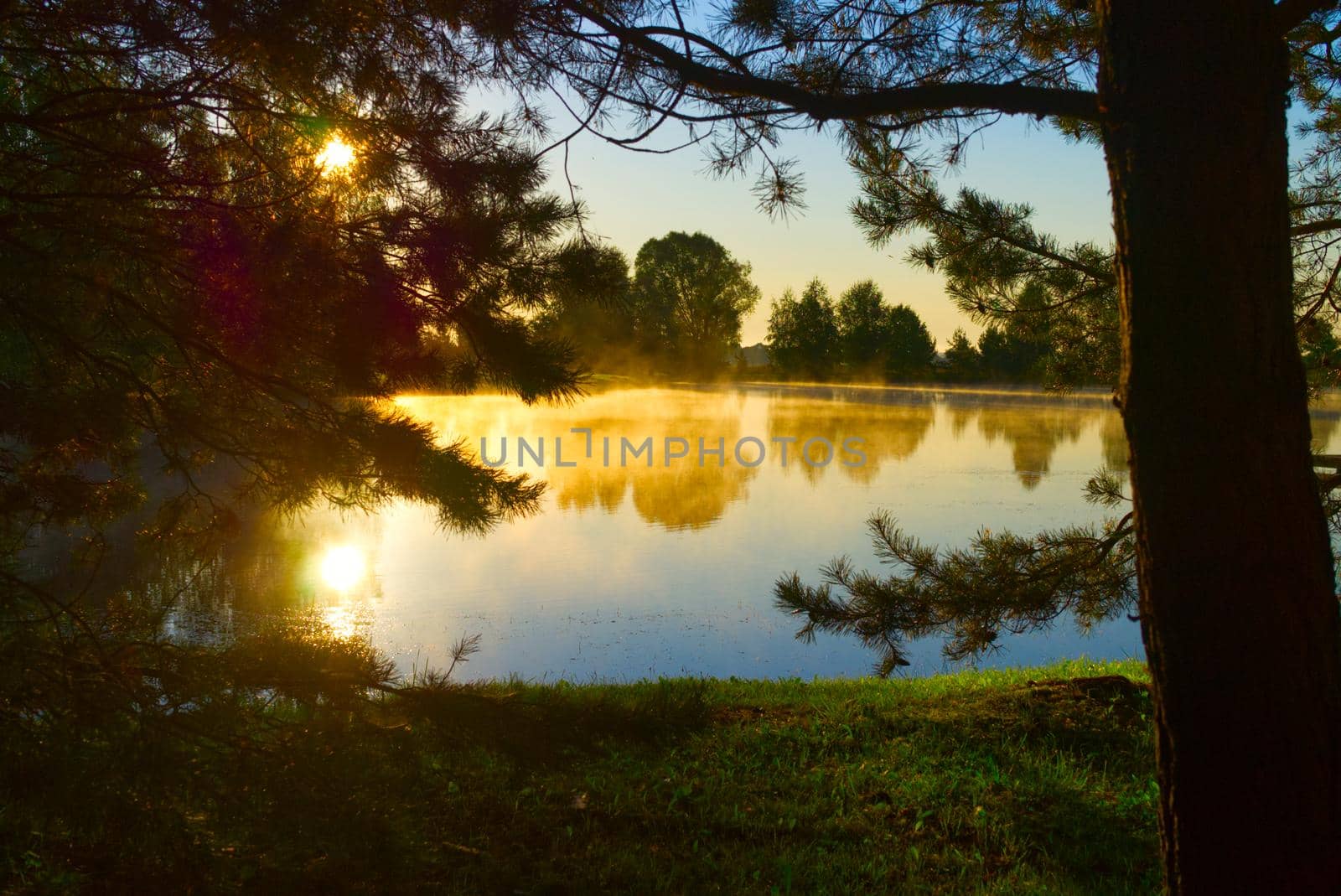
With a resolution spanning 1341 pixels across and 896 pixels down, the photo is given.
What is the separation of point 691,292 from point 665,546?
44.7 ft

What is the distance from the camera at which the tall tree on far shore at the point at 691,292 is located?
22.7 m

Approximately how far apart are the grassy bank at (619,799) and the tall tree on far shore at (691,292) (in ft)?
59.3

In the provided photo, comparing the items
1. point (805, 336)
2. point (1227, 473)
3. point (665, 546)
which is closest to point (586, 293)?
point (1227, 473)

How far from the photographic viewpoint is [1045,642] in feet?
23.6

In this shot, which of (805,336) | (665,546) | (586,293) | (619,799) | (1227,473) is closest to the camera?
(1227,473)

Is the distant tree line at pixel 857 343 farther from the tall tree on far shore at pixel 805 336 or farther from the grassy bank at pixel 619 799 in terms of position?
the grassy bank at pixel 619 799

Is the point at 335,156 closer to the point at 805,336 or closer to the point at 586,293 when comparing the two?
the point at 586,293

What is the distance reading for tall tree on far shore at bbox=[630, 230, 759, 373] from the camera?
22656 mm

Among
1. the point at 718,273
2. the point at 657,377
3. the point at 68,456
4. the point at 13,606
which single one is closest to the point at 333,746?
the point at 13,606

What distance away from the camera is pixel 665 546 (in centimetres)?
1020

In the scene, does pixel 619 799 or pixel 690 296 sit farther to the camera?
pixel 690 296

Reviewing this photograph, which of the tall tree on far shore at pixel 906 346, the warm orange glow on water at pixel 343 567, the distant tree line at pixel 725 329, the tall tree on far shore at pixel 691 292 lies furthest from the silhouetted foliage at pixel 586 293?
the tall tree on far shore at pixel 906 346

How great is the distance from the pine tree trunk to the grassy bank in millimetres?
1025

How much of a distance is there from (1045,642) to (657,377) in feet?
97.4
